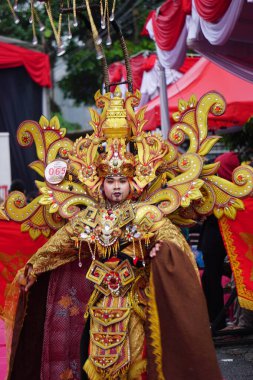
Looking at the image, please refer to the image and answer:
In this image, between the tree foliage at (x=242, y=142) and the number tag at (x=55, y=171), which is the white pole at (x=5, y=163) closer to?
the tree foliage at (x=242, y=142)

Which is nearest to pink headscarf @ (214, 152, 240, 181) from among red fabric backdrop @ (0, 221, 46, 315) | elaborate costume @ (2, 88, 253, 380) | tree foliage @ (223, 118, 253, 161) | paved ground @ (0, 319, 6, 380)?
elaborate costume @ (2, 88, 253, 380)

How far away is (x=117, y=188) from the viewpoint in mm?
4625

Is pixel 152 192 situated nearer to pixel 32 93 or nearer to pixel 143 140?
pixel 143 140

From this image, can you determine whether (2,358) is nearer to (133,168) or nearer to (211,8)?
(133,168)

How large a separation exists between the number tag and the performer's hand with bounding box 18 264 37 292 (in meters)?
0.54

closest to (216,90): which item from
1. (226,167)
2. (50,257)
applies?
(226,167)

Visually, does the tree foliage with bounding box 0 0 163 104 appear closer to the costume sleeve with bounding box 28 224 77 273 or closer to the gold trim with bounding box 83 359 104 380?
the costume sleeve with bounding box 28 224 77 273

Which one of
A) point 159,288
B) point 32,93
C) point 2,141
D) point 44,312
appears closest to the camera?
point 159,288

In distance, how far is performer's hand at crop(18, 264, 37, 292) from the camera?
15.9 feet

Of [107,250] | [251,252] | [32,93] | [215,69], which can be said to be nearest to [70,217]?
[107,250]

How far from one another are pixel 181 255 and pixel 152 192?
56 centimetres

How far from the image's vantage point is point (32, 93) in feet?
53.2

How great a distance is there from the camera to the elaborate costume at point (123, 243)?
14.1 feet

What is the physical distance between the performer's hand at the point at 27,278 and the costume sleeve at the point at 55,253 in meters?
0.04
